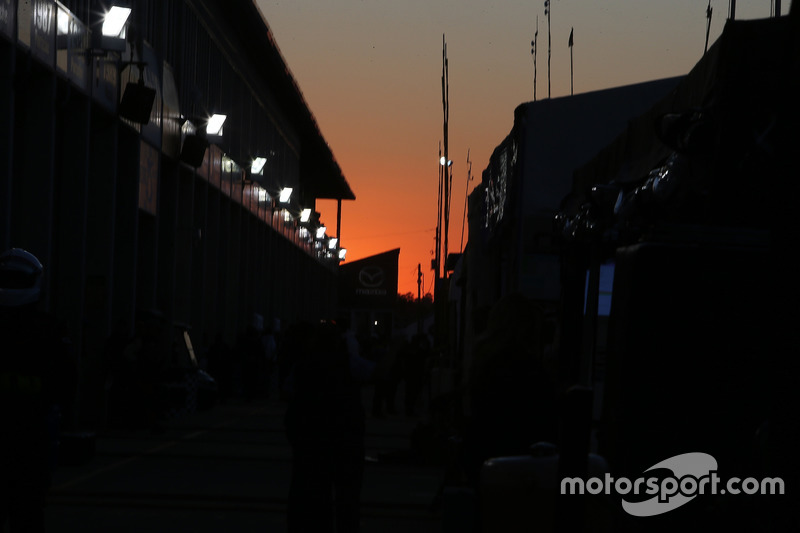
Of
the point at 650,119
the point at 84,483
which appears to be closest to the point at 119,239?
the point at 84,483

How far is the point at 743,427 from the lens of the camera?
15.7 ft

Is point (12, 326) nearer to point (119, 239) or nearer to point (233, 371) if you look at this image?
point (119, 239)

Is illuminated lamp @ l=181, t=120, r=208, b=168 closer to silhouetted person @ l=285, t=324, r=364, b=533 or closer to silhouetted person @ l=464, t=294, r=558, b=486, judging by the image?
silhouetted person @ l=285, t=324, r=364, b=533

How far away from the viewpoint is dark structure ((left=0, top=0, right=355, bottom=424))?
17.9 meters

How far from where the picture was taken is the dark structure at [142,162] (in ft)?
58.9

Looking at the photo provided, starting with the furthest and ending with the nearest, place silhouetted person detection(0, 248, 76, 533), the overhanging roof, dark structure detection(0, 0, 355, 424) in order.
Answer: the overhanging roof
dark structure detection(0, 0, 355, 424)
silhouetted person detection(0, 248, 76, 533)

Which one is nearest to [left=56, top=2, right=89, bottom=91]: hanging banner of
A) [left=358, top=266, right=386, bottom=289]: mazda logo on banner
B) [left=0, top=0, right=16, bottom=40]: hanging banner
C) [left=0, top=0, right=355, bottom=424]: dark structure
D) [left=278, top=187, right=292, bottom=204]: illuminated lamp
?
[left=0, top=0, right=355, bottom=424]: dark structure

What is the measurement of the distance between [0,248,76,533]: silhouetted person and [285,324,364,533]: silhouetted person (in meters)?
2.55

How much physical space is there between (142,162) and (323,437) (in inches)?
625

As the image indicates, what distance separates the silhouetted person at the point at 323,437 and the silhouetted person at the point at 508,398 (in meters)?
3.10

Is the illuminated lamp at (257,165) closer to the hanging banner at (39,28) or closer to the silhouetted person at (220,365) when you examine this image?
the silhouetted person at (220,365)

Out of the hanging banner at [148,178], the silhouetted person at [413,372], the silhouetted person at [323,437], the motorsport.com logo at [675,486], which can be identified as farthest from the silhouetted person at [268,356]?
the motorsport.com logo at [675,486]

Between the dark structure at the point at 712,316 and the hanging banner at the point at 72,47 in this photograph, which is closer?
the dark structure at the point at 712,316

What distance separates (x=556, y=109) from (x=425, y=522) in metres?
7.83
